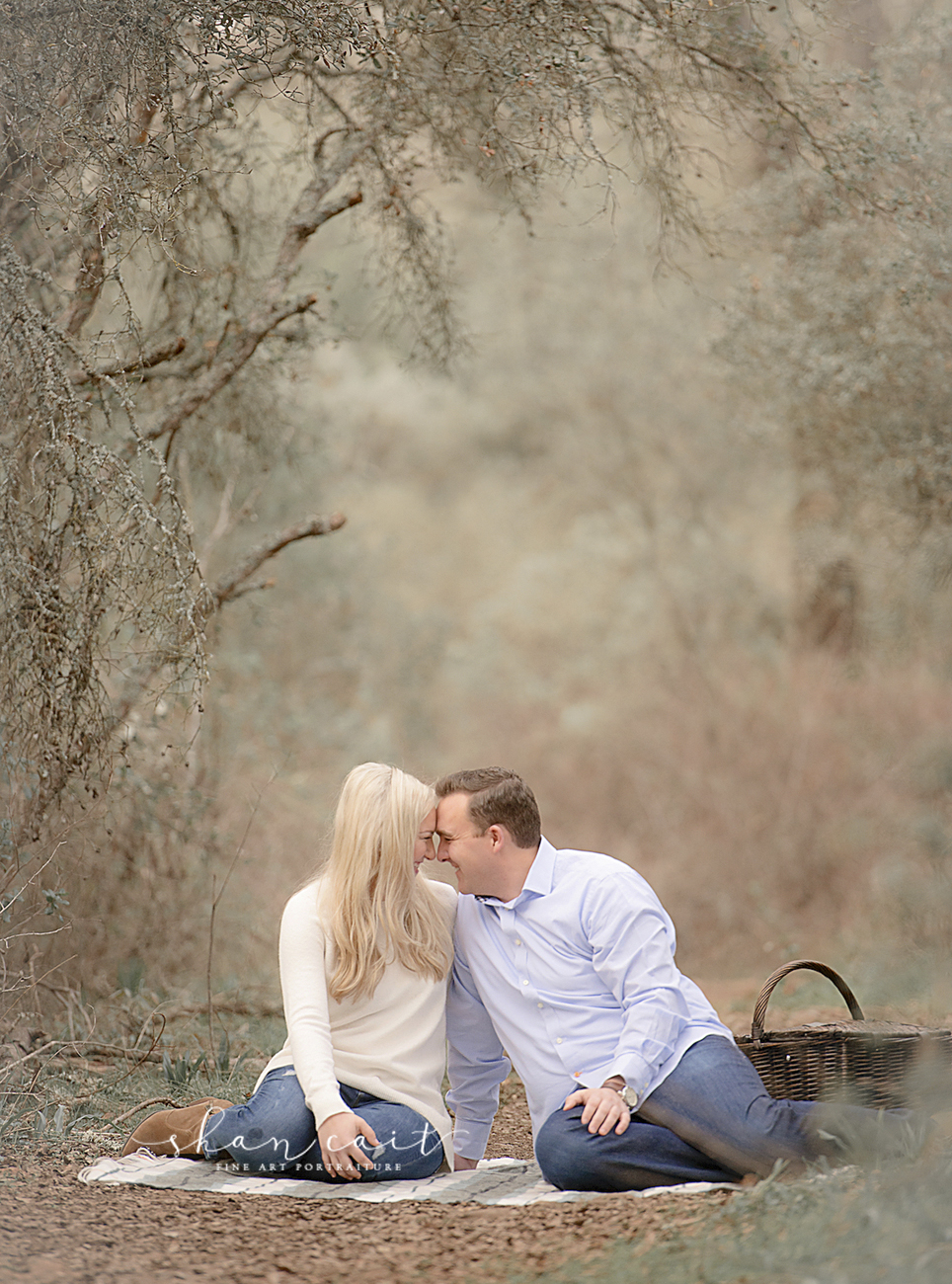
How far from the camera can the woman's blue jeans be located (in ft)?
10.0

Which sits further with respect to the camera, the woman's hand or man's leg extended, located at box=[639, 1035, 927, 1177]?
the woman's hand

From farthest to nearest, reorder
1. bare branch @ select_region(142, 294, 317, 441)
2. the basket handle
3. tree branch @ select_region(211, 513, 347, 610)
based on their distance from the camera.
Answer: bare branch @ select_region(142, 294, 317, 441) < tree branch @ select_region(211, 513, 347, 610) < the basket handle

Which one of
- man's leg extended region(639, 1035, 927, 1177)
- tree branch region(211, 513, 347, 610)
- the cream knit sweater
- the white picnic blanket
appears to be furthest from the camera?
tree branch region(211, 513, 347, 610)

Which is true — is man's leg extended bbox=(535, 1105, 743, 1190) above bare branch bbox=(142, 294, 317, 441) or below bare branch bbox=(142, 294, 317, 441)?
below

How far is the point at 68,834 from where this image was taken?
443 cm

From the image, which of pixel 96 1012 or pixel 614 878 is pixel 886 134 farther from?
pixel 96 1012

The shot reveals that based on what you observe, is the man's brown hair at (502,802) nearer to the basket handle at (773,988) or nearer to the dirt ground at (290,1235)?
the basket handle at (773,988)

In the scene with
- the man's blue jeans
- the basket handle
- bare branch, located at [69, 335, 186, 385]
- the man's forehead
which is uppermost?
bare branch, located at [69, 335, 186, 385]

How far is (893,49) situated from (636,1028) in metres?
5.54

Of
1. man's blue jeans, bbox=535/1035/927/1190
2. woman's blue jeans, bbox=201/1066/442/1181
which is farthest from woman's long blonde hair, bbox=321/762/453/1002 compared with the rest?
man's blue jeans, bbox=535/1035/927/1190

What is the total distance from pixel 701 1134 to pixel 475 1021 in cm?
73

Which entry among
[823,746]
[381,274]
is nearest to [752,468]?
[823,746]

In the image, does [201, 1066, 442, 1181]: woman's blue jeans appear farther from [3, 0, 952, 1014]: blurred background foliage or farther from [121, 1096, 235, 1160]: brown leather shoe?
[3, 0, 952, 1014]: blurred background foliage

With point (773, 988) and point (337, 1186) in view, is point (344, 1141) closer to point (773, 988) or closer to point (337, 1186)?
point (337, 1186)
